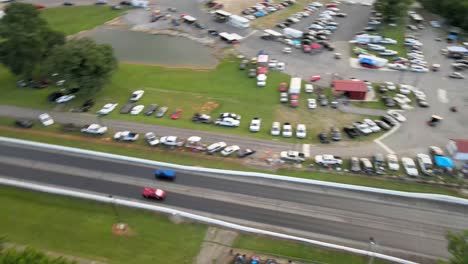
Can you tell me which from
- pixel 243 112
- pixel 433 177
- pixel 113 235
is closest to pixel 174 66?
pixel 243 112

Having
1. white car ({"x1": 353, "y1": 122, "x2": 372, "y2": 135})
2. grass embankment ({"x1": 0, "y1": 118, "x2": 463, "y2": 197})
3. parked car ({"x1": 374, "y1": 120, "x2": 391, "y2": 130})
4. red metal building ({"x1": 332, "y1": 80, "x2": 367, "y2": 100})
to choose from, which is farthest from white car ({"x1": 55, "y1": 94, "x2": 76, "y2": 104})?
parked car ({"x1": 374, "y1": 120, "x2": 391, "y2": 130})

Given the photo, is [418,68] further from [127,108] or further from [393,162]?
[127,108]

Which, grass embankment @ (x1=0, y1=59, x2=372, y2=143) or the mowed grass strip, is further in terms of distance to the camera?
grass embankment @ (x1=0, y1=59, x2=372, y2=143)

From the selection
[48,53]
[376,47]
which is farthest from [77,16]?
[376,47]

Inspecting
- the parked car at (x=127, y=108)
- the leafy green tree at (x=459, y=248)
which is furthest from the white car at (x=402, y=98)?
the parked car at (x=127, y=108)

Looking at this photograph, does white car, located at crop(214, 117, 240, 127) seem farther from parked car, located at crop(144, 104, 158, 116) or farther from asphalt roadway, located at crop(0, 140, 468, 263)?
asphalt roadway, located at crop(0, 140, 468, 263)

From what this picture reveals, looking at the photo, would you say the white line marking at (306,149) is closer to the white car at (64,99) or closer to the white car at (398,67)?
the white car at (398,67)
